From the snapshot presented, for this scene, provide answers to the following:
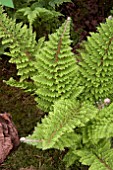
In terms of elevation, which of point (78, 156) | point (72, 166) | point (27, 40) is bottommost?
point (72, 166)

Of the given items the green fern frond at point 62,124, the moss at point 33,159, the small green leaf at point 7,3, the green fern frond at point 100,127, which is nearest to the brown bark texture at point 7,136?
the moss at point 33,159

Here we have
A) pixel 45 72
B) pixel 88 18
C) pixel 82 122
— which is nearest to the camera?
pixel 82 122

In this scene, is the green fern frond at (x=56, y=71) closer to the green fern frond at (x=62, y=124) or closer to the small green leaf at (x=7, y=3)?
the green fern frond at (x=62, y=124)

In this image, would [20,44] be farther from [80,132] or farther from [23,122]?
[80,132]

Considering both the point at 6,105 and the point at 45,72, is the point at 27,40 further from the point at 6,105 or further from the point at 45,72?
the point at 6,105

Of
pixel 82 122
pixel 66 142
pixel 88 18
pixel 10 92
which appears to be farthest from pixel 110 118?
pixel 88 18

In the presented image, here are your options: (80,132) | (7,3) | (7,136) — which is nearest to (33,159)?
(7,136)

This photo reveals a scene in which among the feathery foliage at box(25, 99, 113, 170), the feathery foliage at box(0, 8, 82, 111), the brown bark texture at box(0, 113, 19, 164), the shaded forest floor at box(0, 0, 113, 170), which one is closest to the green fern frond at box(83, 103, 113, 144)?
the feathery foliage at box(25, 99, 113, 170)
